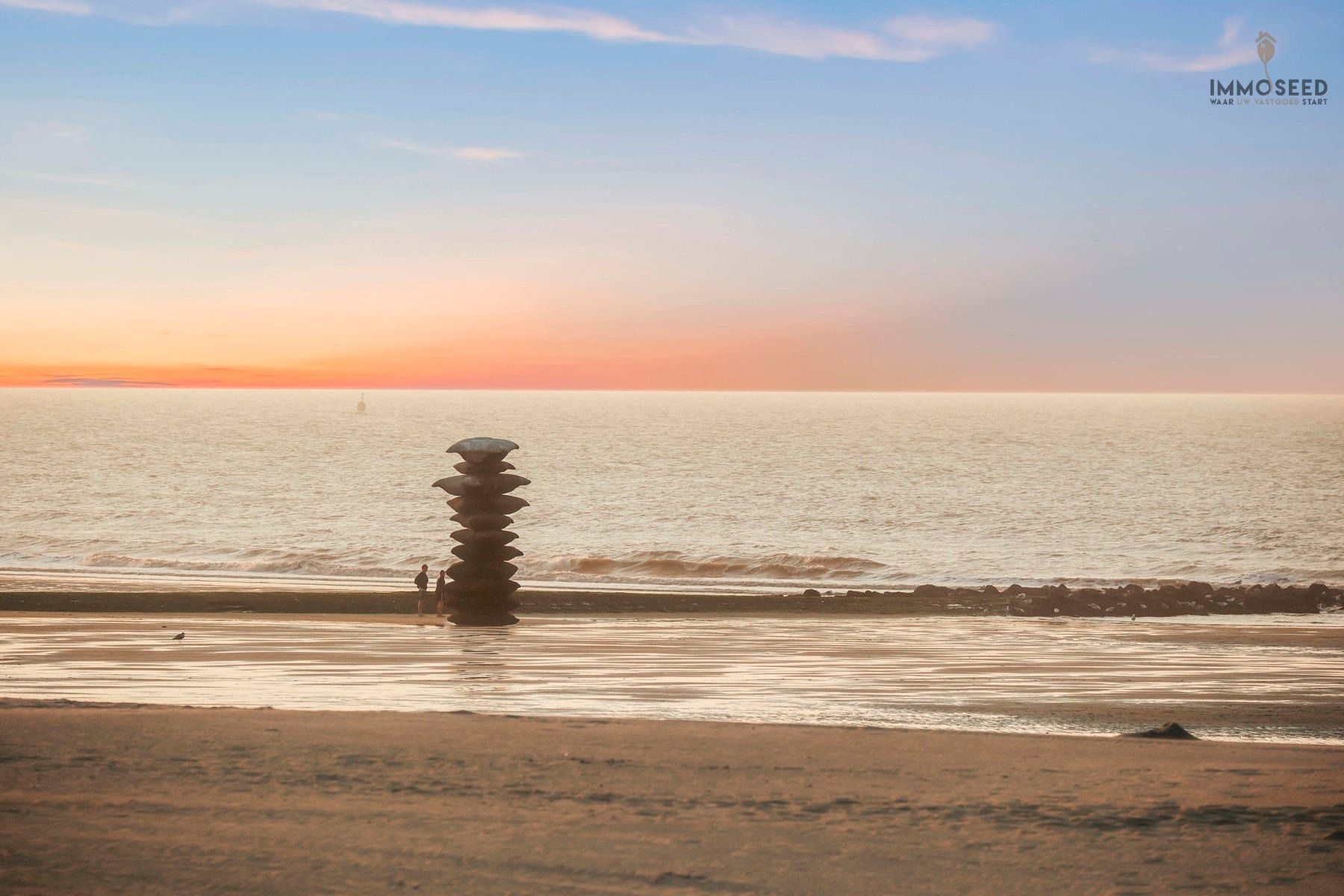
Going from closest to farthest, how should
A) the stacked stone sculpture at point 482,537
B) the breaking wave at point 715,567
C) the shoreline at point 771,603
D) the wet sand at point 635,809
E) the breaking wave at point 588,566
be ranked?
1. the wet sand at point 635,809
2. the stacked stone sculpture at point 482,537
3. the shoreline at point 771,603
4. the breaking wave at point 588,566
5. the breaking wave at point 715,567

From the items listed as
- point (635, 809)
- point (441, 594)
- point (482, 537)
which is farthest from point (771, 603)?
point (635, 809)

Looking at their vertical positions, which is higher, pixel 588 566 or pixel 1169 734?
pixel 1169 734

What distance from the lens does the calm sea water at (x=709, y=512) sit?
47.1m

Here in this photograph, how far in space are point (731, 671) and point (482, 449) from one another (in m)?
7.94

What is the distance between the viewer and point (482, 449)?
24125 mm

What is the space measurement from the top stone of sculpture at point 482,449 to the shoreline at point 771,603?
13.9ft

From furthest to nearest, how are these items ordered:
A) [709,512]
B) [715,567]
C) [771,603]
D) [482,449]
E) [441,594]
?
1. [709,512]
2. [715,567]
3. [771,603]
4. [441,594]
5. [482,449]

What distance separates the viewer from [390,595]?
95.7 ft

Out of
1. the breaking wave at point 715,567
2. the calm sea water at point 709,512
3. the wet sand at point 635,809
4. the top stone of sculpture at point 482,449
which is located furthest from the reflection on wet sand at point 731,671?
the breaking wave at point 715,567

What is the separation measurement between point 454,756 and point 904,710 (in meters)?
5.65

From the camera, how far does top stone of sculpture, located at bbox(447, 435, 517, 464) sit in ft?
79.0

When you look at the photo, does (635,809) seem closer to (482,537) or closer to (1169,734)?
(1169,734)

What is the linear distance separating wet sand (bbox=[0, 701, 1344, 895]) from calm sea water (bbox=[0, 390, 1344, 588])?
27.2 meters

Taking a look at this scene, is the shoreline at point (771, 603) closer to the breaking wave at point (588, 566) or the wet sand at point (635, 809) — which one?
the breaking wave at point (588, 566)
